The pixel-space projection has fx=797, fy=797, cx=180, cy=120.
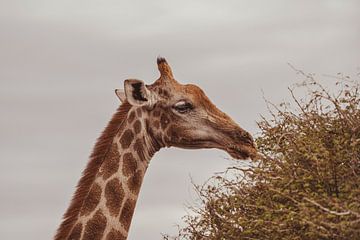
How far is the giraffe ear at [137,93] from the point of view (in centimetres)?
1415

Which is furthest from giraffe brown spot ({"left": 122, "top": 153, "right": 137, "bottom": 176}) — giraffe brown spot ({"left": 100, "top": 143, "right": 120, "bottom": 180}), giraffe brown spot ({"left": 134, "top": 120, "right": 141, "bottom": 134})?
giraffe brown spot ({"left": 134, "top": 120, "right": 141, "bottom": 134})

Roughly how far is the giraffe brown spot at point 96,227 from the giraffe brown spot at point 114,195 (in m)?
0.21

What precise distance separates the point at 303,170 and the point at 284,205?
0.75m

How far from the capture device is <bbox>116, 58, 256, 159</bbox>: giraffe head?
14555 mm

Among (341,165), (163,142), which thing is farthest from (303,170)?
(163,142)

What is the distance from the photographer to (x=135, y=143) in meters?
14.4

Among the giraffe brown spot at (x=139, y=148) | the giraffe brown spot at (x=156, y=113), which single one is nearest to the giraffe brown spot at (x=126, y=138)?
the giraffe brown spot at (x=139, y=148)

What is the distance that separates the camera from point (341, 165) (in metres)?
14.7

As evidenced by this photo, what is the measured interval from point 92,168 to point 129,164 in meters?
0.67

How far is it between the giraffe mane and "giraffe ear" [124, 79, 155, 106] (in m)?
0.47

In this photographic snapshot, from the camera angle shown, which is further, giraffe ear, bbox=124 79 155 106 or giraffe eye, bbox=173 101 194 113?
giraffe eye, bbox=173 101 194 113

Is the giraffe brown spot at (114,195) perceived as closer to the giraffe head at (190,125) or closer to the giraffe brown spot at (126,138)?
the giraffe brown spot at (126,138)

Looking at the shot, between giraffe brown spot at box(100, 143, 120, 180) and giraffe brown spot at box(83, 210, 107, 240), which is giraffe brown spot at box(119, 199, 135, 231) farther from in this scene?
giraffe brown spot at box(100, 143, 120, 180)

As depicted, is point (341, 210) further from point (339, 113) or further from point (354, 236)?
point (339, 113)
